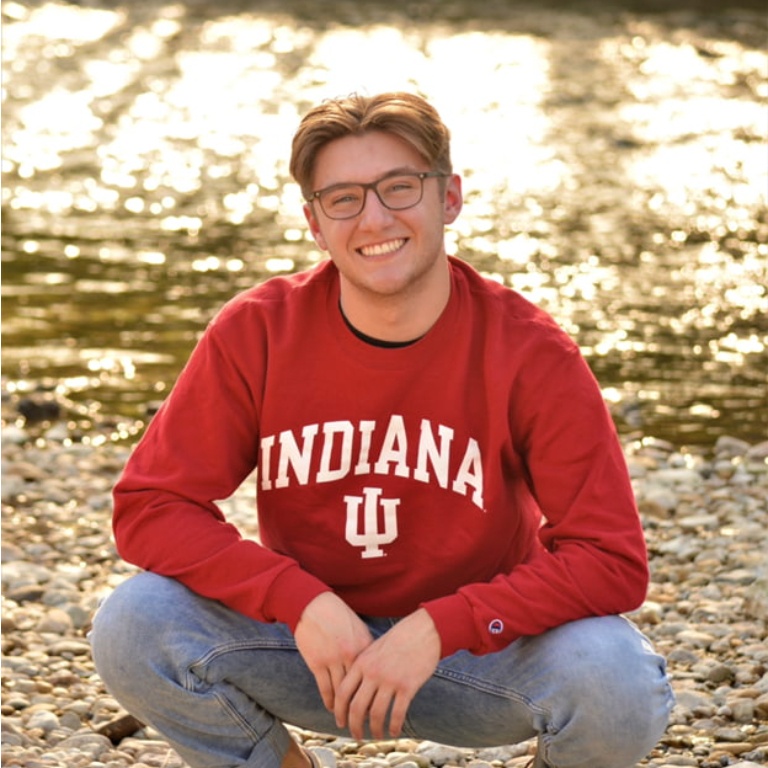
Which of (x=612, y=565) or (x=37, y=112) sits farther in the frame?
(x=37, y=112)

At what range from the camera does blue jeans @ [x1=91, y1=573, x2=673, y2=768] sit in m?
3.14

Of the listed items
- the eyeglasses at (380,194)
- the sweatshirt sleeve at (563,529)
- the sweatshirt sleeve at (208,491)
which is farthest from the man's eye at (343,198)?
the sweatshirt sleeve at (563,529)

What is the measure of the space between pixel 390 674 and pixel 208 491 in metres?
0.53

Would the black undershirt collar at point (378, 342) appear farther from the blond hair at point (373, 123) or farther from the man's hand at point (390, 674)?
the man's hand at point (390, 674)

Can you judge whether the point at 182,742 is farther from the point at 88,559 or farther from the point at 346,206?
the point at 88,559

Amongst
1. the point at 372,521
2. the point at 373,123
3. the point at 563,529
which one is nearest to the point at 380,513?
the point at 372,521

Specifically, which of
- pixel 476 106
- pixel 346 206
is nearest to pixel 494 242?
pixel 476 106

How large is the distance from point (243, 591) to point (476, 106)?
12.0 m

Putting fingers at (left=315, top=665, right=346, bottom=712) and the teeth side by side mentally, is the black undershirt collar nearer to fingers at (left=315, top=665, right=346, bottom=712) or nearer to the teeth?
the teeth

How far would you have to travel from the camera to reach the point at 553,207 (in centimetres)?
1123

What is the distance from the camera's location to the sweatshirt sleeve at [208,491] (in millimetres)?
3268

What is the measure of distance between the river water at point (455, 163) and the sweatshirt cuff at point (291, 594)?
38.2 inches

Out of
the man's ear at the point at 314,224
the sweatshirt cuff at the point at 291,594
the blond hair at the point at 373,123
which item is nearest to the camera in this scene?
the sweatshirt cuff at the point at 291,594

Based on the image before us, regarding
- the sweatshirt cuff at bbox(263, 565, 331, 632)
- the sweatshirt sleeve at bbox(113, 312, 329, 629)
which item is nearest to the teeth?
the sweatshirt sleeve at bbox(113, 312, 329, 629)
